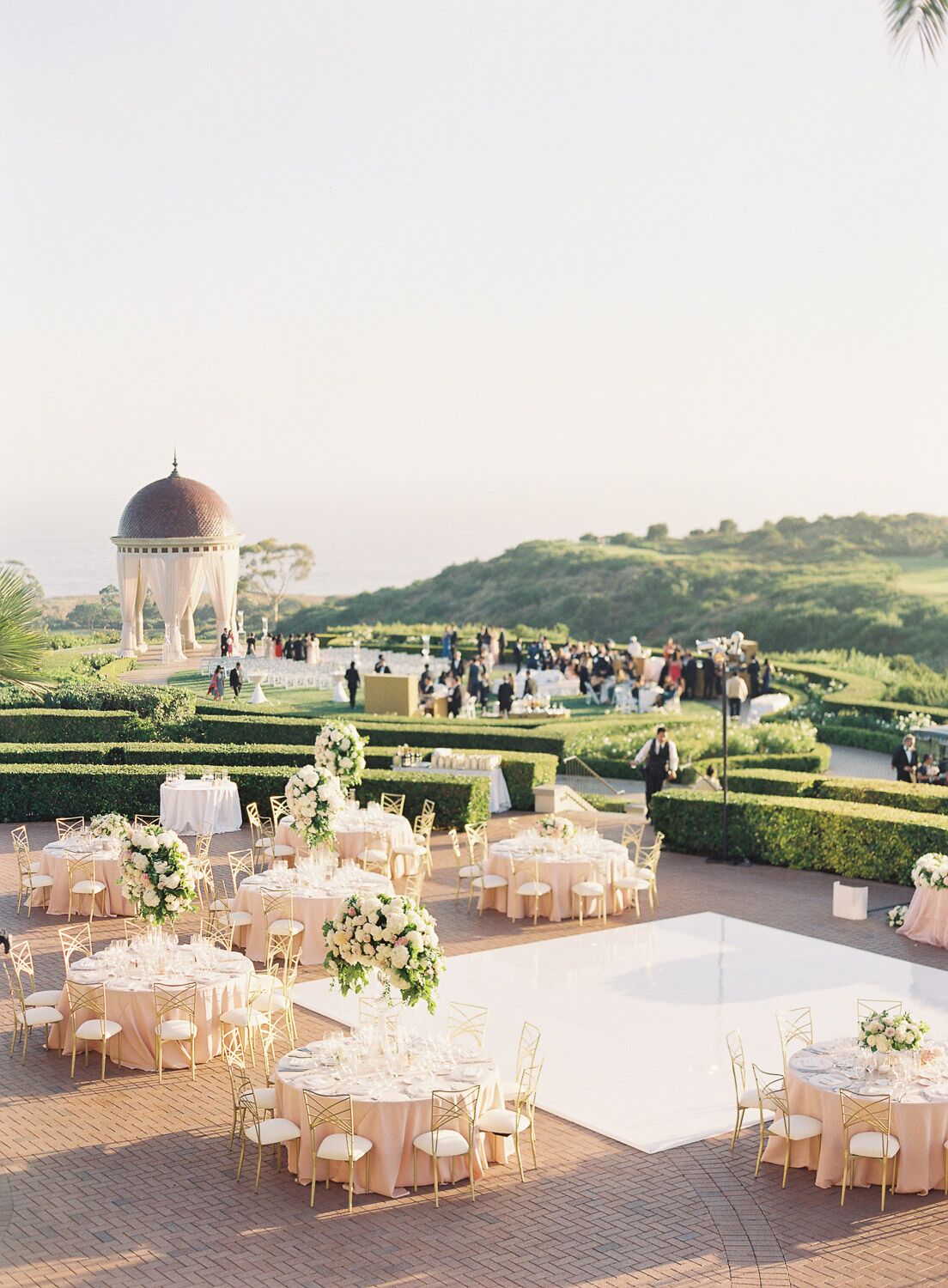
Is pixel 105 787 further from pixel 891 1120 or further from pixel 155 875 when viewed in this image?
pixel 891 1120

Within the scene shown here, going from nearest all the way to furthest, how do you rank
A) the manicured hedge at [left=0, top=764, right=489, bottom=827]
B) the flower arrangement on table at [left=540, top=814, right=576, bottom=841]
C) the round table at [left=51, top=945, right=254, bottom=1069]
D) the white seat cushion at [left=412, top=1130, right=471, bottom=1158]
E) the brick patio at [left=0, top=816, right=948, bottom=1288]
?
the brick patio at [left=0, top=816, right=948, bottom=1288]
the white seat cushion at [left=412, top=1130, right=471, bottom=1158]
the round table at [left=51, top=945, right=254, bottom=1069]
the flower arrangement on table at [left=540, top=814, right=576, bottom=841]
the manicured hedge at [left=0, top=764, right=489, bottom=827]

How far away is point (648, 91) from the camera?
34.8m

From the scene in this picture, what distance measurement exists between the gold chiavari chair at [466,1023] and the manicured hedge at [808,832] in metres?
7.01

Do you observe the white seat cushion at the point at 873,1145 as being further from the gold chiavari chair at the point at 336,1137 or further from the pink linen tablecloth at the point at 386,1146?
the gold chiavari chair at the point at 336,1137

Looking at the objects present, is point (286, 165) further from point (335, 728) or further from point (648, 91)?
point (335, 728)

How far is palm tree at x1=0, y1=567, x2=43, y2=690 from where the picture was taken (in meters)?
7.74

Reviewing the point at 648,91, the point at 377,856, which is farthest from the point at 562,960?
the point at 648,91

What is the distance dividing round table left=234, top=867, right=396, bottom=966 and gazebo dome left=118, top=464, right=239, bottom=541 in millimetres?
15147

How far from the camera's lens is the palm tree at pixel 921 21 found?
17.8 m

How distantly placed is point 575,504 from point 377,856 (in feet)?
167

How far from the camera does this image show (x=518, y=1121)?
9375mm

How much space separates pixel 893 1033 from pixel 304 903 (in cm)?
721

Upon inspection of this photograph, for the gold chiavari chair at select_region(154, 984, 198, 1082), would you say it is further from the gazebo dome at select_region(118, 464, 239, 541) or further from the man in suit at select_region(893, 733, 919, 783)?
the gazebo dome at select_region(118, 464, 239, 541)

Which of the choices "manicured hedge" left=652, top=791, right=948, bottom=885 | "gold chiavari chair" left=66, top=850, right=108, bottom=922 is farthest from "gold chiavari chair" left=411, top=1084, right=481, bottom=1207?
"manicured hedge" left=652, top=791, right=948, bottom=885
